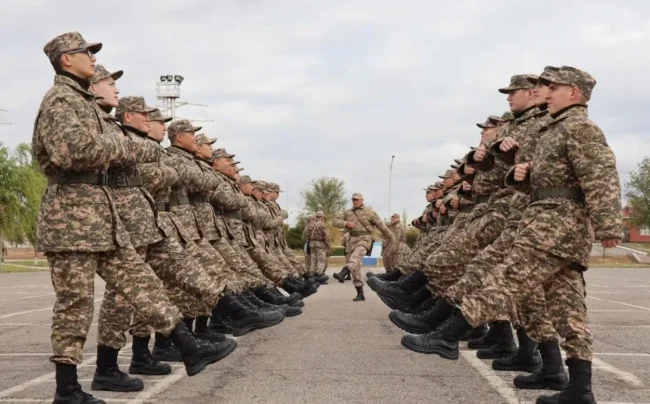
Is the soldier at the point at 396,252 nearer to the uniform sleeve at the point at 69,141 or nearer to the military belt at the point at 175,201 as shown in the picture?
the military belt at the point at 175,201

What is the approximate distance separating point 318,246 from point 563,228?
52.9ft

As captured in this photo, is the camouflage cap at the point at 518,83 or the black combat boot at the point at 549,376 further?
the camouflage cap at the point at 518,83

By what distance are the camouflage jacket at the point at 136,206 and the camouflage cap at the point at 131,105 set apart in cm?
94

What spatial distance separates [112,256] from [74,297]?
0.39 meters

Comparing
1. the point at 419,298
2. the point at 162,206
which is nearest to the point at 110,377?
the point at 162,206

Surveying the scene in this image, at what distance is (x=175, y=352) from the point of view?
7.67m

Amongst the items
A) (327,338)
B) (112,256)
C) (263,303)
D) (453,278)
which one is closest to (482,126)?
(453,278)

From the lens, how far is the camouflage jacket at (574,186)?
5.22 meters

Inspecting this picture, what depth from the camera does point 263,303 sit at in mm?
11039

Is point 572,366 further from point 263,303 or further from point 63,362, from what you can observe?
point 263,303

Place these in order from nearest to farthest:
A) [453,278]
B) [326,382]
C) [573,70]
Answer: [573,70], [326,382], [453,278]

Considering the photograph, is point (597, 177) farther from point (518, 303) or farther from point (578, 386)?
point (578, 386)

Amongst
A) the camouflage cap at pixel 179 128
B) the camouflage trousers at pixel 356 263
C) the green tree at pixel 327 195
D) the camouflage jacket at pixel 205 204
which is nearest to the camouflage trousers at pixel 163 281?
the camouflage jacket at pixel 205 204

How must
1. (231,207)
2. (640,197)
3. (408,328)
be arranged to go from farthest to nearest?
(640,197) < (231,207) < (408,328)
